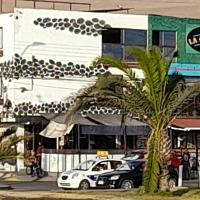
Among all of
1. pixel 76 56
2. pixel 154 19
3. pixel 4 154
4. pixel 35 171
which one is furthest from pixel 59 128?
pixel 4 154

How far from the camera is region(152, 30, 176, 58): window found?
167ft

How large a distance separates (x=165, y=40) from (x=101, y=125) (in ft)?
28.0

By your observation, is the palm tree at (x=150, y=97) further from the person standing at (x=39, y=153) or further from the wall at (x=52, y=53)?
the wall at (x=52, y=53)

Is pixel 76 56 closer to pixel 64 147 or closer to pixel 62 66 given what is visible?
pixel 62 66

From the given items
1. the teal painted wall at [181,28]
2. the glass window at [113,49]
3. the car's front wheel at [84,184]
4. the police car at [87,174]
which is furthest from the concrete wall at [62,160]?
the car's front wheel at [84,184]

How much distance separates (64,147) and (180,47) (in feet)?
35.1

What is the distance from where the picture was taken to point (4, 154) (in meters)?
24.7

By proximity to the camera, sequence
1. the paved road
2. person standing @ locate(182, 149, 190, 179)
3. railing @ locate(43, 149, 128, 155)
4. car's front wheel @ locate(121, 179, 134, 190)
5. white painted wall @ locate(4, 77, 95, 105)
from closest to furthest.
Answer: car's front wheel @ locate(121, 179, 134, 190) → the paved road → person standing @ locate(182, 149, 190, 179) → railing @ locate(43, 149, 128, 155) → white painted wall @ locate(4, 77, 95, 105)

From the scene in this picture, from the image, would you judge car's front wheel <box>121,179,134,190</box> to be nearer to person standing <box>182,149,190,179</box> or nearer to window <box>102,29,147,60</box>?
person standing <box>182,149,190,179</box>

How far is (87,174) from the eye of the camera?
32.4m

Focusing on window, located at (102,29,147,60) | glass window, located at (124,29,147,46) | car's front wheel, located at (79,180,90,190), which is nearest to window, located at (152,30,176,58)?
glass window, located at (124,29,147,46)

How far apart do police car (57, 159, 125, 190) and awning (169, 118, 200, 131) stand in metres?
11.4

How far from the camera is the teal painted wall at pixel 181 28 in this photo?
5081 cm

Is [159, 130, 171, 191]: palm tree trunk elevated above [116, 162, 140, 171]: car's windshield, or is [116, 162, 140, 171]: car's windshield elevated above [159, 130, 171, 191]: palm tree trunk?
[159, 130, 171, 191]: palm tree trunk
